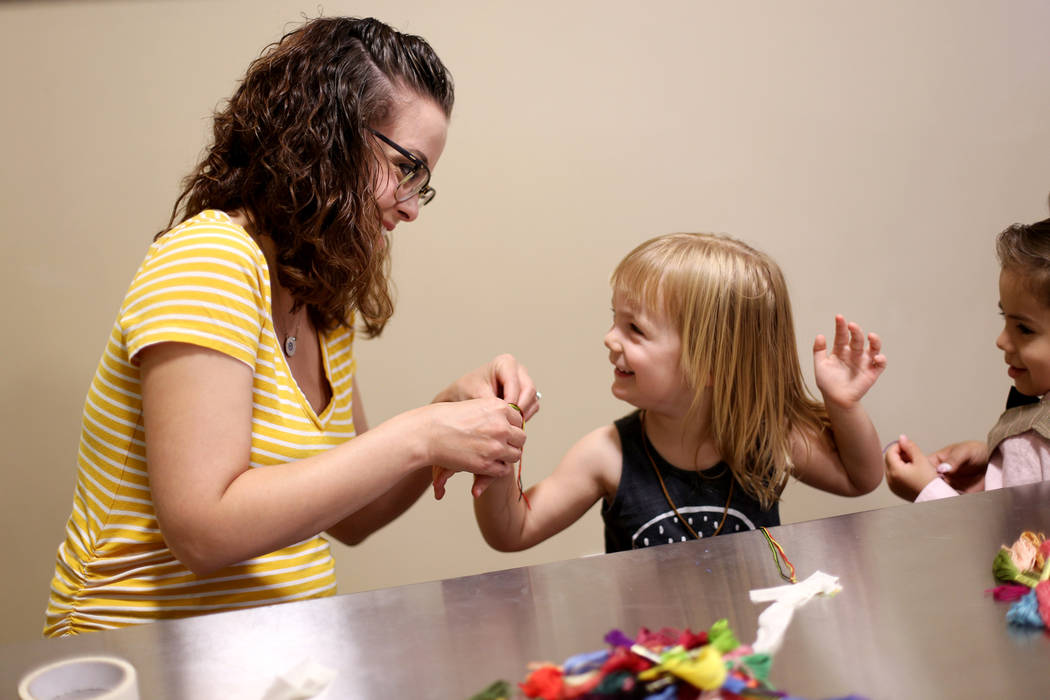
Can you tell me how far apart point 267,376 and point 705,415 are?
674mm

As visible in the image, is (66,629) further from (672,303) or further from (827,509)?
(827,509)

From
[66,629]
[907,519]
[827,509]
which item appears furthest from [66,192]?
[827,509]

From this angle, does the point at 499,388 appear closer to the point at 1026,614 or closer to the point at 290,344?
the point at 290,344

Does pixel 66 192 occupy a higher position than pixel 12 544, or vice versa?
pixel 66 192

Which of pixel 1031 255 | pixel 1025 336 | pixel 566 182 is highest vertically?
pixel 566 182

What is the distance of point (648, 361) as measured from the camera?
1.34 meters

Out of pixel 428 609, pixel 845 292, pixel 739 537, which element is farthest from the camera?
pixel 845 292

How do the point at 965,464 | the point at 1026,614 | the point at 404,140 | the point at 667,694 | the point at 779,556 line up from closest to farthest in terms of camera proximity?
the point at 667,694 → the point at 1026,614 → the point at 779,556 → the point at 404,140 → the point at 965,464

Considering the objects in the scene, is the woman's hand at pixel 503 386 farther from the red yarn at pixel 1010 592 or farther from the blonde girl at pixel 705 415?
the red yarn at pixel 1010 592

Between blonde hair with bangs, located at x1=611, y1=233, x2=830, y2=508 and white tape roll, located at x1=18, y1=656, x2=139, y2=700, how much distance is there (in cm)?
91

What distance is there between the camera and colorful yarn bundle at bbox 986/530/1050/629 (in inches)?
30.6

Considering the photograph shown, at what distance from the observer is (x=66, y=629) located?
107 cm

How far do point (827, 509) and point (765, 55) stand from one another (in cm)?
109

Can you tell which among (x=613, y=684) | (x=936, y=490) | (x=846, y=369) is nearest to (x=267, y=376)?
(x=613, y=684)
